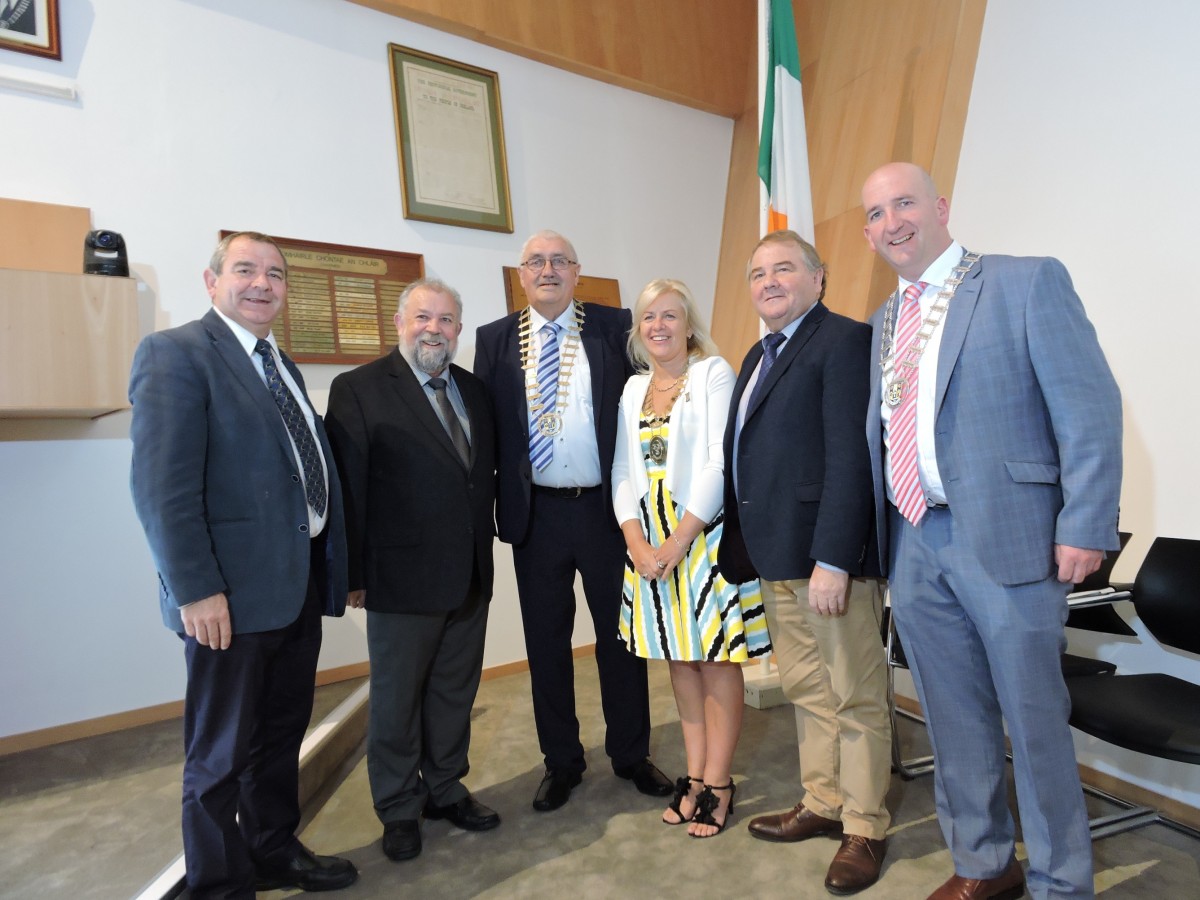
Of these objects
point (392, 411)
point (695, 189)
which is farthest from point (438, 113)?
point (392, 411)

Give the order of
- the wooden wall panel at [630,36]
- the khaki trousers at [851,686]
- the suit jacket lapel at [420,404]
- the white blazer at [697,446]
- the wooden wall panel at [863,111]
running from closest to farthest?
the khaki trousers at [851,686] → the white blazer at [697,446] → the suit jacket lapel at [420,404] → the wooden wall panel at [863,111] → the wooden wall panel at [630,36]

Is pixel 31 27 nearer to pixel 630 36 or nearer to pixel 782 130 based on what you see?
pixel 630 36

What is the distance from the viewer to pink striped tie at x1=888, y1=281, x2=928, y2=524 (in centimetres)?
175

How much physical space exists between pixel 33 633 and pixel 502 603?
78.1 inches

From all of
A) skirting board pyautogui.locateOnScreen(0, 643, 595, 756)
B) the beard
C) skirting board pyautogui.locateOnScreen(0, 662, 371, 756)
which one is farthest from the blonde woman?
skirting board pyautogui.locateOnScreen(0, 662, 371, 756)

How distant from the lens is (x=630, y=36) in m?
4.46

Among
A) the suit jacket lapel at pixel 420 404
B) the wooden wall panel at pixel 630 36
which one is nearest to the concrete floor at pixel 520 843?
the suit jacket lapel at pixel 420 404

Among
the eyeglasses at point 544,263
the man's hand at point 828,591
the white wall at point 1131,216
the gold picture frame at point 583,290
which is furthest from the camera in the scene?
the gold picture frame at point 583,290

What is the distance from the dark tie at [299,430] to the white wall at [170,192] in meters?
1.62

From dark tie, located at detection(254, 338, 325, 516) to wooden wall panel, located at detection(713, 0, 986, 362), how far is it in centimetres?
272

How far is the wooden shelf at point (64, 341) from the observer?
254cm

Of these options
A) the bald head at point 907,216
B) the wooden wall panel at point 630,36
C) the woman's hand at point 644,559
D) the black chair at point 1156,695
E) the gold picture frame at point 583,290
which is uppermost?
the wooden wall panel at point 630,36

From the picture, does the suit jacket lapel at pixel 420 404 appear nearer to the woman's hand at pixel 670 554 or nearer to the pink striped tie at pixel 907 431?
the woman's hand at pixel 670 554

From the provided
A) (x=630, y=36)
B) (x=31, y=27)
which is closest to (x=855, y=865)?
(x=31, y=27)
